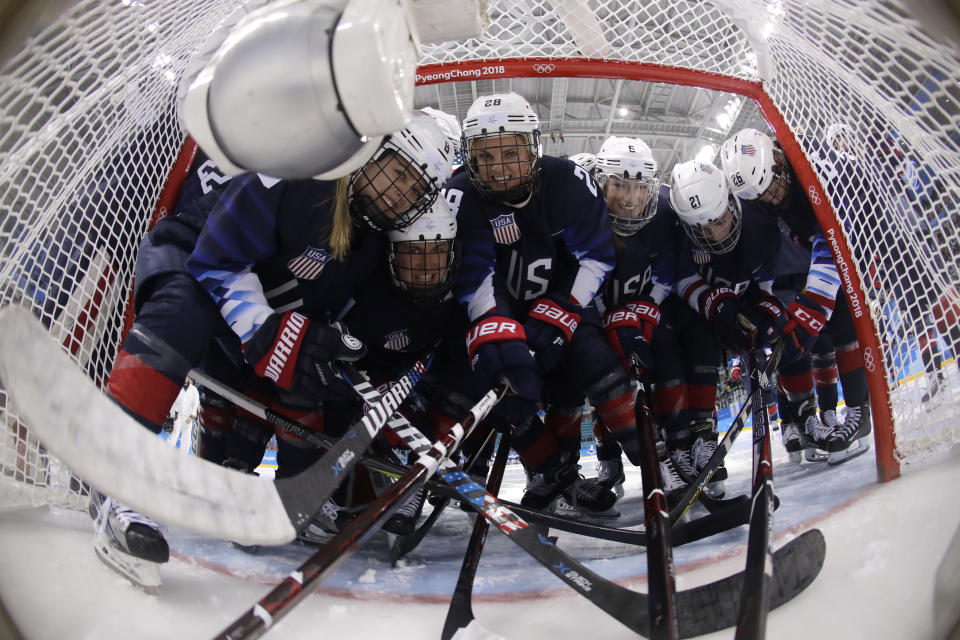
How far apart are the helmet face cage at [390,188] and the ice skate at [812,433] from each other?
1.90 metres

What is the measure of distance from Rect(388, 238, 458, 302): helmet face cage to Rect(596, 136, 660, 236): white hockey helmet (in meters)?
0.71

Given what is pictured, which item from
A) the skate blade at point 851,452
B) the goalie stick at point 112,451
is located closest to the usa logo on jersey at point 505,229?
the goalie stick at point 112,451

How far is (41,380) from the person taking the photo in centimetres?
78

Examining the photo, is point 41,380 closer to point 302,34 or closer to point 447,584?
point 302,34

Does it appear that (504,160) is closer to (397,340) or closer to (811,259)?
(397,340)

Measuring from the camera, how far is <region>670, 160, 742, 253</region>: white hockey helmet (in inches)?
88.1

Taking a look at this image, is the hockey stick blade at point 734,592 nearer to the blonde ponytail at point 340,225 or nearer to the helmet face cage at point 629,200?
the blonde ponytail at point 340,225

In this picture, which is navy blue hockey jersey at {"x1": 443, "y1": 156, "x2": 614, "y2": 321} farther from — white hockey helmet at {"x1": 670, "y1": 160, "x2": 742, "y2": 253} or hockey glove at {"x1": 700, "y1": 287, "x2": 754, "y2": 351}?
hockey glove at {"x1": 700, "y1": 287, "x2": 754, "y2": 351}

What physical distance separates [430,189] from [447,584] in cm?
96

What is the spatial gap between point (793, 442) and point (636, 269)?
1.12 meters

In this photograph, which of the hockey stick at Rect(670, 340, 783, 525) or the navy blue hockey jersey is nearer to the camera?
the hockey stick at Rect(670, 340, 783, 525)

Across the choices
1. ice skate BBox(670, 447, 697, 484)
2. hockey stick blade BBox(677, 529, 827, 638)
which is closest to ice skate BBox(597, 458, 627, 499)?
ice skate BBox(670, 447, 697, 484)

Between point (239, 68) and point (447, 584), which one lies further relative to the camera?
point (447, 584)

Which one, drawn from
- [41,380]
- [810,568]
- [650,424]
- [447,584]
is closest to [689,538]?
[650,424]
